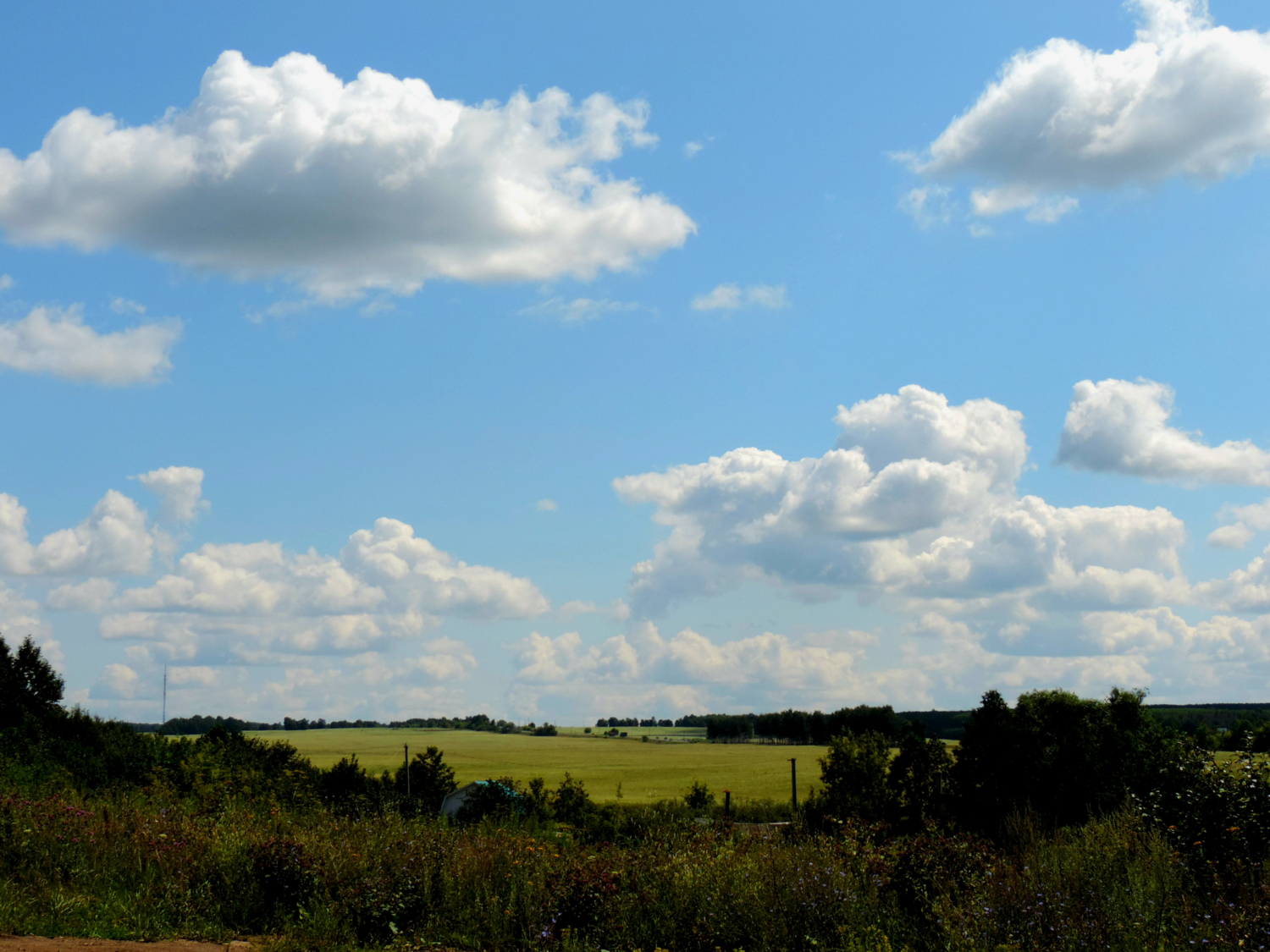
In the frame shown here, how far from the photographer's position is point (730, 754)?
92062 mm

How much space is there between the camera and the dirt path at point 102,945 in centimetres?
834

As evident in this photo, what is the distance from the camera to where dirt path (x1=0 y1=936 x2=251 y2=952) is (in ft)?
27.3

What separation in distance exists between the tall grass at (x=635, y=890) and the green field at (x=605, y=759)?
33.3 m

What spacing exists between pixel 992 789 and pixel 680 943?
2285 cm

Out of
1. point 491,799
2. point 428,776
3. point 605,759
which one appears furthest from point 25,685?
point 605,759

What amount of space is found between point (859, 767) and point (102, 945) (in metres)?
35.5

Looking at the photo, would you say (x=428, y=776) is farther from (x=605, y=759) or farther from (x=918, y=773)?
(x=605, y=759)

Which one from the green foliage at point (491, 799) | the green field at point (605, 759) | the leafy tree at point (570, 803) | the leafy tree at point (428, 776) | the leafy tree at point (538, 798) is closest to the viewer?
the leafy tree at point (538, 798)

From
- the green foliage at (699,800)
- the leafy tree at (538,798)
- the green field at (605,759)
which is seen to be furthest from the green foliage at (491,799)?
the green field at (605,759)

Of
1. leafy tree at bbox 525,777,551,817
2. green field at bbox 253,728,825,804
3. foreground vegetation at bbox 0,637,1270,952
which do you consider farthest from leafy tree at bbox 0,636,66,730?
foreground vegetation at bbox 0,637,1270,952

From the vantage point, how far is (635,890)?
31.2 feet

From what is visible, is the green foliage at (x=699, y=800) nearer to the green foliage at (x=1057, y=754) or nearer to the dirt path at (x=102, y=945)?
the green foliage at (x=1057, y=754)

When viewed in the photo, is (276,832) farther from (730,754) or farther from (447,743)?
(447,743)

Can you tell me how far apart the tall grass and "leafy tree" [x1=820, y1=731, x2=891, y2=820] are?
28.5 meters
